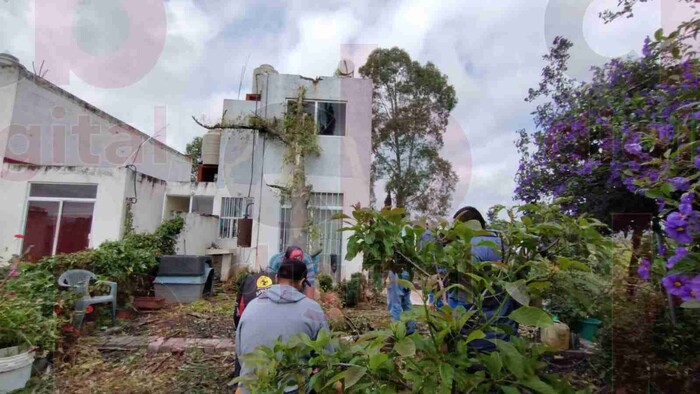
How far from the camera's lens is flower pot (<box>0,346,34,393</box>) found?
2902mm

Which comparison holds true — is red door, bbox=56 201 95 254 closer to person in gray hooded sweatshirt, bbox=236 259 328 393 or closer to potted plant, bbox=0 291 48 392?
potted plant, bbox=0 291 48 392

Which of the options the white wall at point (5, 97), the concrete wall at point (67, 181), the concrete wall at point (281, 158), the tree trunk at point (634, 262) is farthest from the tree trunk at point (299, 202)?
the tree trunk at point (634, 262)

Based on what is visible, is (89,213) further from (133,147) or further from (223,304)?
(133,147)

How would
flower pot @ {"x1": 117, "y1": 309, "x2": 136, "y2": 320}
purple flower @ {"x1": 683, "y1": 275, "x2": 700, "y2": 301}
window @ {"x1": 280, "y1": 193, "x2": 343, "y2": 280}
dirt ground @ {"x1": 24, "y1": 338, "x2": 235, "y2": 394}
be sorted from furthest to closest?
window @ {"x1": 280, "y1": 193, "x2": 343, "y2": 280} → flower pot @ {"x1": 117, "y1": 309, "x2": 136, "y2": 320} → dirt ground @ {"x1": 24, "y1": 338, "x2": 235, "y2": 394} → purple flower @ {"x1": 683, "y1": 275, "x2": 700, "y2": 301}

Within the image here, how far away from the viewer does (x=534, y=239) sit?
104cm

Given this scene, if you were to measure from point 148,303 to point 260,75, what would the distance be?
5.60 meters

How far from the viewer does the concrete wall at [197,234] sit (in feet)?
25.5

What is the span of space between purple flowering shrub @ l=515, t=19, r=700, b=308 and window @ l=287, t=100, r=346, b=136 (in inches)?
215

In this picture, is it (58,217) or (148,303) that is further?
(58,217)

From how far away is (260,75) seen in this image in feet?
29.0

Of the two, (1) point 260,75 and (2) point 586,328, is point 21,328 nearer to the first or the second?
(2) point 586,328

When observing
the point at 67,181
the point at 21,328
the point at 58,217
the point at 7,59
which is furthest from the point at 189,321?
the point at 7,59

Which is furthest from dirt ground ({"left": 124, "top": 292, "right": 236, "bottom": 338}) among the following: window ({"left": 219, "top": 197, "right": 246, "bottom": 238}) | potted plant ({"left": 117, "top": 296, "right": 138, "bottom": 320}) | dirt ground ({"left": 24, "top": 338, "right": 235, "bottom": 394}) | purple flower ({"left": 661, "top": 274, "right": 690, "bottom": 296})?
purple flower ({"left": 661, "top": 274, "right": 690, "bottom": 296})

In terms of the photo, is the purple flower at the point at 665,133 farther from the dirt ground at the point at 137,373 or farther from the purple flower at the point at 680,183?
the dirt ground at the point at 137,373
